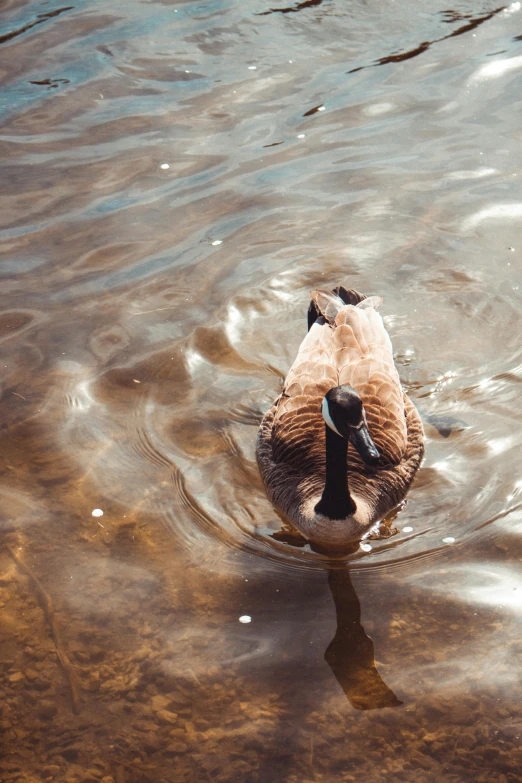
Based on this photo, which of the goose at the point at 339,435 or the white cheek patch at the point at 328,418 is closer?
the white cheek patch at the point at 328,418

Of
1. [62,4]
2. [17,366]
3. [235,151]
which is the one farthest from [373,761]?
[62,4]

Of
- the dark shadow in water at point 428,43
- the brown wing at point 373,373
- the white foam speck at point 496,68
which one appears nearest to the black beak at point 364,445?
the brown wing at point 373,373

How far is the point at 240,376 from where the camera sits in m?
7.63

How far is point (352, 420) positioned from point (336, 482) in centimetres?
53

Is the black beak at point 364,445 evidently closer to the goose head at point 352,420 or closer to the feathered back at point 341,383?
the goose head at point 352,420

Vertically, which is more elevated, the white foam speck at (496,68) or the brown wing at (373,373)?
the brown wing at (373,373)

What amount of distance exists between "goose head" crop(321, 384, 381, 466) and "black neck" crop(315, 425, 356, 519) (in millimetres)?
183

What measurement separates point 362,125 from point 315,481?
6361 mm

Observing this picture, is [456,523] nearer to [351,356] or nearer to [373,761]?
[351,356]

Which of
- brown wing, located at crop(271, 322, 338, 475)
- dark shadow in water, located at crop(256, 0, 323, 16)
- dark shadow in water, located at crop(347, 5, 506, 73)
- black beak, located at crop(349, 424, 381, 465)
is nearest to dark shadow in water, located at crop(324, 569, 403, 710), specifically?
black beak, located at crop(349, 424, 381, 465)

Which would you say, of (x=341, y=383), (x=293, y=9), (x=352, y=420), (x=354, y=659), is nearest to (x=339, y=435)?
(x=352, y=420)

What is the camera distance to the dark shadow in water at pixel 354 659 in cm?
491

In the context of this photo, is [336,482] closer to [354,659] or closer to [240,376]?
[354,659]

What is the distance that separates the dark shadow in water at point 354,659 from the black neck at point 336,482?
494 mm
